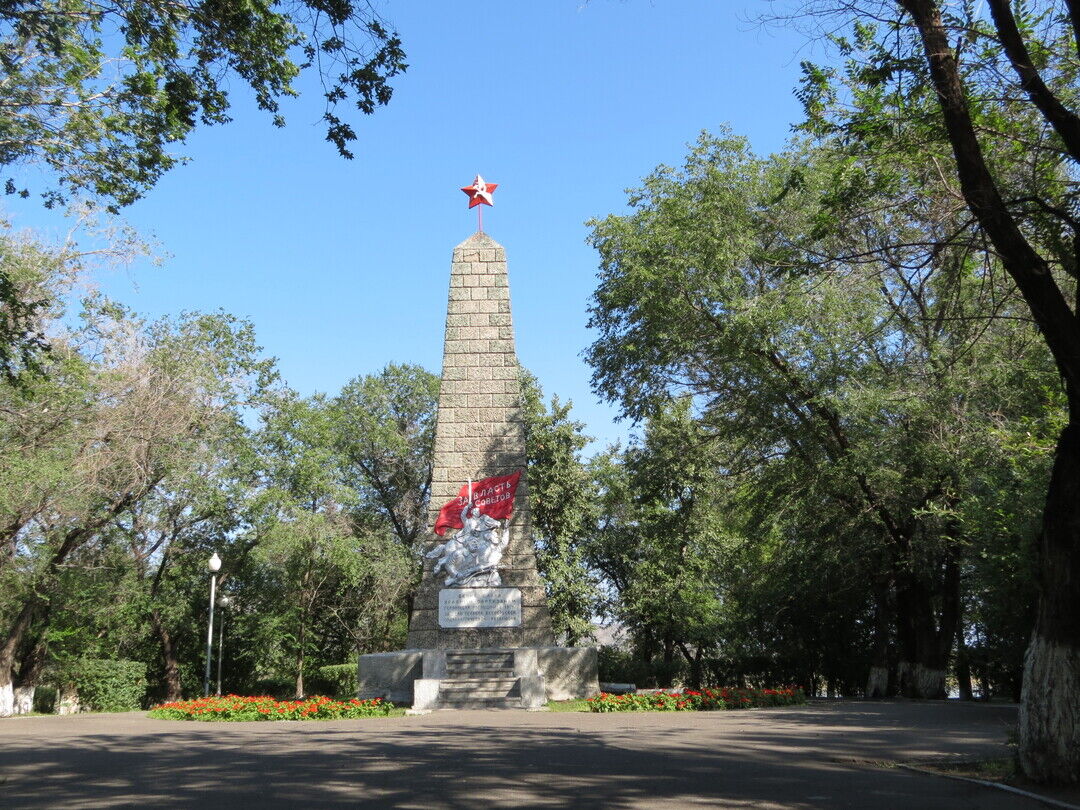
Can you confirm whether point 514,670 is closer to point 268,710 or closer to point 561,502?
point 268,710

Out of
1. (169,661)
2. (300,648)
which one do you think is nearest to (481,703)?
(300,648)

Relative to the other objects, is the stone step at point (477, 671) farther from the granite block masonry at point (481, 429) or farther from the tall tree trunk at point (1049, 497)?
the tall tree trunk at point (1049, 497)

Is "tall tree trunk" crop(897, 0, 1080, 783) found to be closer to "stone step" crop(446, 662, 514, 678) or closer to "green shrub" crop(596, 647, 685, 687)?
"stone step" crop(446, 662, 514, 678)

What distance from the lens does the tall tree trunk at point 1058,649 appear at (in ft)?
20.9

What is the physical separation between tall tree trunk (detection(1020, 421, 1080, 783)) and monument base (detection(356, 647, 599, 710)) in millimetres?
10899

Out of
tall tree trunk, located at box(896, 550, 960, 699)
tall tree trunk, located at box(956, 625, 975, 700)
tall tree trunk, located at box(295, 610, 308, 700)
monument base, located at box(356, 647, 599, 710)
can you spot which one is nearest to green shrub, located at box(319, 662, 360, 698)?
tall tree trunk, located at box(295, 610, 308, 700)

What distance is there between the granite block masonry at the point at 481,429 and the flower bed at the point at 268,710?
2.85m

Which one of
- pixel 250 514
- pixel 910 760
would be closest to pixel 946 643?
pixel 910 760

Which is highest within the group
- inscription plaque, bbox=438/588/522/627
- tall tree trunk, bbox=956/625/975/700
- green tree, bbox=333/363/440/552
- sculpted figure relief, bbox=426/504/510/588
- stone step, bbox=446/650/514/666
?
green tree, bbox=333/363/440/552

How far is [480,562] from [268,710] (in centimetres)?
499

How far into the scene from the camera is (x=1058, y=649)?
257 inches

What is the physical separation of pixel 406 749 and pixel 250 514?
19.4 meters

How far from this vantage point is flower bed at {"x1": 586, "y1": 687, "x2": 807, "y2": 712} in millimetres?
14859

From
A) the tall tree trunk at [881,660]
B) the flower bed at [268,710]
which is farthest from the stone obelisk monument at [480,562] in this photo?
the tall tree trunk at [881,660]
